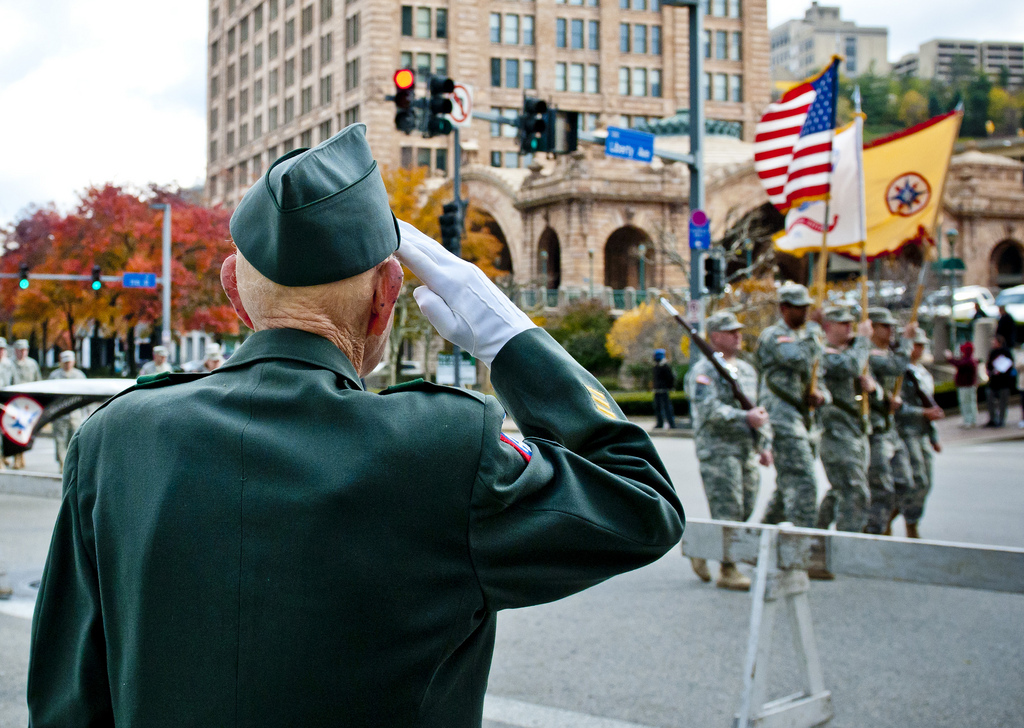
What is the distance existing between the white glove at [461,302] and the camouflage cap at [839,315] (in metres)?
7.99

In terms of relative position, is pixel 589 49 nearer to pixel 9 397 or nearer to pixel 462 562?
pixel 9 397

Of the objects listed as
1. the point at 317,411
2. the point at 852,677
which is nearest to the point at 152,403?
the point at 317,411

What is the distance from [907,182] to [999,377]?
40.4ft

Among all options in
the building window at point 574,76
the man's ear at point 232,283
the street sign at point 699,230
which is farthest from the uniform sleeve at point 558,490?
the building window at point 574,76

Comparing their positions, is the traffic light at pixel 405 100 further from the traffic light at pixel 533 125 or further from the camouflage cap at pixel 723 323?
the camouflage cap at pixel 723 323

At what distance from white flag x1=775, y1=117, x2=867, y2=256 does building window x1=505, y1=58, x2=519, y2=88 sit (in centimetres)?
7100

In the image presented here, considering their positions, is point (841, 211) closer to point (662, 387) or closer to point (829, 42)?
point (662, 387)

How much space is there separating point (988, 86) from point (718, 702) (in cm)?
15168

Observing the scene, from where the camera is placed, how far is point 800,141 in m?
11.1

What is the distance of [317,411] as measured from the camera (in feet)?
4.87

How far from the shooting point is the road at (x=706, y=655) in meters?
4.75

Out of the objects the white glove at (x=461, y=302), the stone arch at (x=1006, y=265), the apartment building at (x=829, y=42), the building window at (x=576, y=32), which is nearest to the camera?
the white glove at (x=461, y=302)

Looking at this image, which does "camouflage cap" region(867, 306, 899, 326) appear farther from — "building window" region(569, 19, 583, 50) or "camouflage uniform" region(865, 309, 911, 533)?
"building window" region(569, 19, 583, 50)

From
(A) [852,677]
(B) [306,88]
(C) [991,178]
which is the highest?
(B) [306,88]
